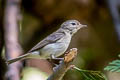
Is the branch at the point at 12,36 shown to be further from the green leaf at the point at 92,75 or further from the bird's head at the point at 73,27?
the green leaf at the point at 92,75

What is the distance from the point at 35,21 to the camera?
606cm

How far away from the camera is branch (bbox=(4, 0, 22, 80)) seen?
11.9 ft

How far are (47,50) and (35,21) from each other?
2.51 meters

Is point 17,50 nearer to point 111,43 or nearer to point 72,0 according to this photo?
point 72,0

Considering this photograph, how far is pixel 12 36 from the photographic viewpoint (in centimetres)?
432

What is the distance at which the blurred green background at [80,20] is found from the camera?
235 inches

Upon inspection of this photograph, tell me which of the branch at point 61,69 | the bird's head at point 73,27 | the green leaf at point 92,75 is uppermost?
the branch at point 61,69

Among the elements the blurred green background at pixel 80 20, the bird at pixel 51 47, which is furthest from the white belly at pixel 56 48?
the blurred green background at pixel 80 20

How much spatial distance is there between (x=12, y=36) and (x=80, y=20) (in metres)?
1.87

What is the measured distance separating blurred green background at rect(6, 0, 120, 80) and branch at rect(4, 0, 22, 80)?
3.47 ft

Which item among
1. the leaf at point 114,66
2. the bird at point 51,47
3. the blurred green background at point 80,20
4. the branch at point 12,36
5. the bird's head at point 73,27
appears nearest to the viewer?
the leaf at point 114,66

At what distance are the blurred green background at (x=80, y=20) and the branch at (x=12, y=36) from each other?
41.6 inches

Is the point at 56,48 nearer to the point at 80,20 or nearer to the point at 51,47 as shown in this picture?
the point at 51,47

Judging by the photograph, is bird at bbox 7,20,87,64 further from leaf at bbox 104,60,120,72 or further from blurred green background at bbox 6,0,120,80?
blurred green background at bbox 6,0,120,80
